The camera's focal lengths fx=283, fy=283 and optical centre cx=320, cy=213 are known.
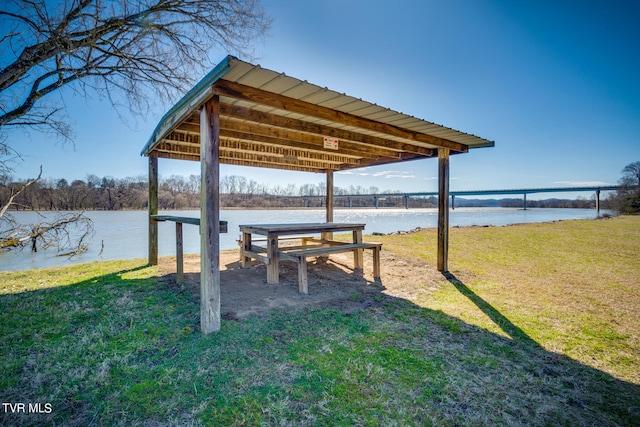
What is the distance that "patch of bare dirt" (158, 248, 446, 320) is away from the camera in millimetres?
3584

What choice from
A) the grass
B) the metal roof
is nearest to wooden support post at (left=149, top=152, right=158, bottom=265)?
the metal roof

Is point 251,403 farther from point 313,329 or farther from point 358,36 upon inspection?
point 358,36

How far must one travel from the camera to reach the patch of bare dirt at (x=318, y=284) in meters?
3.58

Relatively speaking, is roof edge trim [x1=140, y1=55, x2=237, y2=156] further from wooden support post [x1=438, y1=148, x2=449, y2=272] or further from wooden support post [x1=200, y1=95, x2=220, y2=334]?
wooden support post [x1=438, y1=148, x2=449, y2=272]

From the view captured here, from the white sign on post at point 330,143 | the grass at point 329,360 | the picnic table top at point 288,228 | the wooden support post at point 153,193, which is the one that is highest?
the white sign on post at point 330,143

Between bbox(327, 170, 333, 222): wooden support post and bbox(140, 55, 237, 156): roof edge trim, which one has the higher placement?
bbox(140, 55, 237, 156): roof edge trim

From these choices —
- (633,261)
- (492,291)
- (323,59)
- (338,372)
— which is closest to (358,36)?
(323,59)

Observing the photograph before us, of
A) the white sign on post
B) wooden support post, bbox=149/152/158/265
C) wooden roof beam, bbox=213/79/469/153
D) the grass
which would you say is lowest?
the grass

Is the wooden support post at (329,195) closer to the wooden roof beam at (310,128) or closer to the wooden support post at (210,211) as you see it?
the wooden roof beam at (310,128)

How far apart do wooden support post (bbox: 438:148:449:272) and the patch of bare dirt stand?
33 cm

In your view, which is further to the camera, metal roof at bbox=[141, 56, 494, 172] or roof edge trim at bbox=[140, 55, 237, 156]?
metal roof at bbox=[141, 56, 494, 172]

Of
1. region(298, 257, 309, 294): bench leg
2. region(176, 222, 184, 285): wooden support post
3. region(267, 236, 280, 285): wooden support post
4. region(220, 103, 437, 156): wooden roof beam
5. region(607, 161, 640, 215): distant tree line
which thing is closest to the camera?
region(220, 103, 437, 156): wooden roof beam

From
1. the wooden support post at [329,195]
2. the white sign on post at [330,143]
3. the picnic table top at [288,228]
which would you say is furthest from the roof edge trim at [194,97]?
the wooden support post at [329,195]

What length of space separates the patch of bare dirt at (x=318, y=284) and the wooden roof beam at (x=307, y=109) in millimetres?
2311
